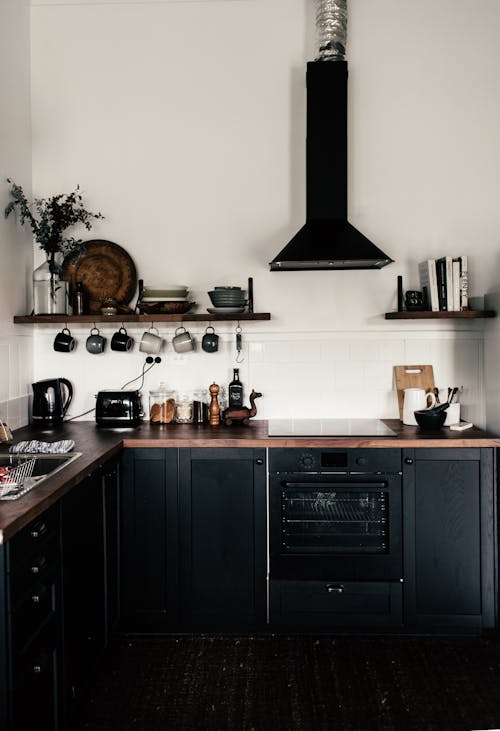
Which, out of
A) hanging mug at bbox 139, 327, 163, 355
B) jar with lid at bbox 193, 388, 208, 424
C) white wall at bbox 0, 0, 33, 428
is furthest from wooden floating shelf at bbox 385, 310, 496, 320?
white wall at bbox 0, 0, 33, 428

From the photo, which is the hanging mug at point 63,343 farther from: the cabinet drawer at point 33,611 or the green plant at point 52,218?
the cabinet drawer at point 33,611

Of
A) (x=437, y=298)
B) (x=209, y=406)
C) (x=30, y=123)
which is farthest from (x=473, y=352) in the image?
(x=30, y=123)

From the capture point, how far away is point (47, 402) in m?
3.68

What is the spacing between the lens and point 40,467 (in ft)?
8.76

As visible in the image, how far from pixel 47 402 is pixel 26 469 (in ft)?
4.26

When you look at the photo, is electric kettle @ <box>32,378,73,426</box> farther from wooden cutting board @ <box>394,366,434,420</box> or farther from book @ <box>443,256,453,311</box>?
book @ <box>443,256,453,311</box>

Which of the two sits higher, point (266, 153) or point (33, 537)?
point (266, 153)

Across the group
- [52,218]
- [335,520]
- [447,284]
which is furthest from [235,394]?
[52,218]

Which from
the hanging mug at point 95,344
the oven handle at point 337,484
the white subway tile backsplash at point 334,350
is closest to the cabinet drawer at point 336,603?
the oven handle at point 337,484

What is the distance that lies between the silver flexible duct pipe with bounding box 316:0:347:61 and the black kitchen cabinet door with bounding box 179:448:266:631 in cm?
222

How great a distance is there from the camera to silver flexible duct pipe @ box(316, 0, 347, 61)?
3.66 m

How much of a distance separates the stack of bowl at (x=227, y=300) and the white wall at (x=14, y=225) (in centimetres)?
107

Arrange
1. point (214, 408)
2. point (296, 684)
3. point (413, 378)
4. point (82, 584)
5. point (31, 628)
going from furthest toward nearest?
point (413, 378) → point (214, 408) → point (296, 684) → point (82, 584) → point (31, 628)

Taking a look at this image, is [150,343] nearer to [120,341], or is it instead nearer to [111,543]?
[120,341]
